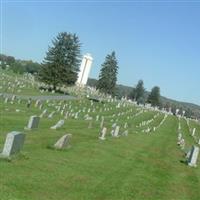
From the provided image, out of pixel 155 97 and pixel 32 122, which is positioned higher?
pixel 155 97

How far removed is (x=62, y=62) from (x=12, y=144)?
8188cm

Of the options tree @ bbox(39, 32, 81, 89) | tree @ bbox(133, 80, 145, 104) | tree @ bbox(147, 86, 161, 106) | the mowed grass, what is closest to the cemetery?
the mowed grass

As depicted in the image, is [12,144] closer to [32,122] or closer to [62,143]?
[62,143]

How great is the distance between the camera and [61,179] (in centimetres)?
1532

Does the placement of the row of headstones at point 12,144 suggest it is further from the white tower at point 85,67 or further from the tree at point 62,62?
the white tower at point 85,67

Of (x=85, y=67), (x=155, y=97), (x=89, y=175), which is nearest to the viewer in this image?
(x=89, y=175)

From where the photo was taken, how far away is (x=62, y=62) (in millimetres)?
98250

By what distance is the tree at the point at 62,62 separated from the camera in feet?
315

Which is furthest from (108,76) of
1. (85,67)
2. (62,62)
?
(85,67)

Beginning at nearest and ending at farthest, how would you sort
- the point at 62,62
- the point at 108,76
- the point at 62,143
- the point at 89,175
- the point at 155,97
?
1. the point at 89,175
2. the point at 62,143
3. the point at 62,62
4. the point at 108,76
5. the point at 155,97

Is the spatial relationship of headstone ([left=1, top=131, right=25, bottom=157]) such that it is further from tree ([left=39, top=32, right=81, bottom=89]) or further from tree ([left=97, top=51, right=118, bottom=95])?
tree ([left=97, top=51, right=118, bottom=95])

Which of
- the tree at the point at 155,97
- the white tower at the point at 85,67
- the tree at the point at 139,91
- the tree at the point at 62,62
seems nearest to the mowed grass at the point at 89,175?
the tree at the point at 62,62

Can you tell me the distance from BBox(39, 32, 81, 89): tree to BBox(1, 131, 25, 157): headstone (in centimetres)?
7806

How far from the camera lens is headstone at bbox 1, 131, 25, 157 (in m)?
16.9
